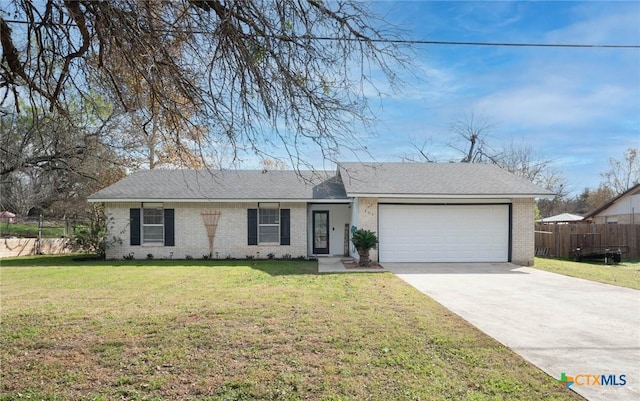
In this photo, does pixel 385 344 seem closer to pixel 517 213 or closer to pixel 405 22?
pixel 405 22

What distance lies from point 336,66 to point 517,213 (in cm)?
1311

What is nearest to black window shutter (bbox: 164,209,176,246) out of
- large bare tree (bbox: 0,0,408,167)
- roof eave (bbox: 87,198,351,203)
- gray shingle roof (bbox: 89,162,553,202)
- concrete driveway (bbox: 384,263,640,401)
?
roof eave (bbox: 87,198,351,203)

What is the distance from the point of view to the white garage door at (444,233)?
1529cm

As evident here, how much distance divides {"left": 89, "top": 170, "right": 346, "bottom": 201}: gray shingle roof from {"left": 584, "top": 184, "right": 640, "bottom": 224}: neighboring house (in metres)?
18.2

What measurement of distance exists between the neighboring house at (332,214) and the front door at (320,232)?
0.14 ft

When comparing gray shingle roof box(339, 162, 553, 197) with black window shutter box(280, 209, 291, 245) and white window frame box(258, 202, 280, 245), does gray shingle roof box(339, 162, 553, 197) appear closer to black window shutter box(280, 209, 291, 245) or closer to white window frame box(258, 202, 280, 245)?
black window shutter box(280, 209, 291, 245)

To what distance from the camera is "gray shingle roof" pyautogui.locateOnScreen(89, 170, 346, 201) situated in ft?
54.6

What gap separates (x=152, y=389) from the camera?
3889 mm

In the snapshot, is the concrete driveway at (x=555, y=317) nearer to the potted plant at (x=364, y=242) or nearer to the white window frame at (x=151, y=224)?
the potted plant at (x=364, y=242)

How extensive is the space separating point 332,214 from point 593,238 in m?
13.1

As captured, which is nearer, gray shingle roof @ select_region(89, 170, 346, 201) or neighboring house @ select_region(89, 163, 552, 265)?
neighboring house @ select_region(89, 163, 552, 265)

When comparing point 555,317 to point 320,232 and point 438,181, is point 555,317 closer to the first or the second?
point 438,181

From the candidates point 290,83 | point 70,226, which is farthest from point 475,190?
point 70,226

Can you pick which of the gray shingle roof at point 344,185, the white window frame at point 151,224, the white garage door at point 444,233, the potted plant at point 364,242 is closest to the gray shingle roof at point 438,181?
the gray shingle roof at point 344,185
